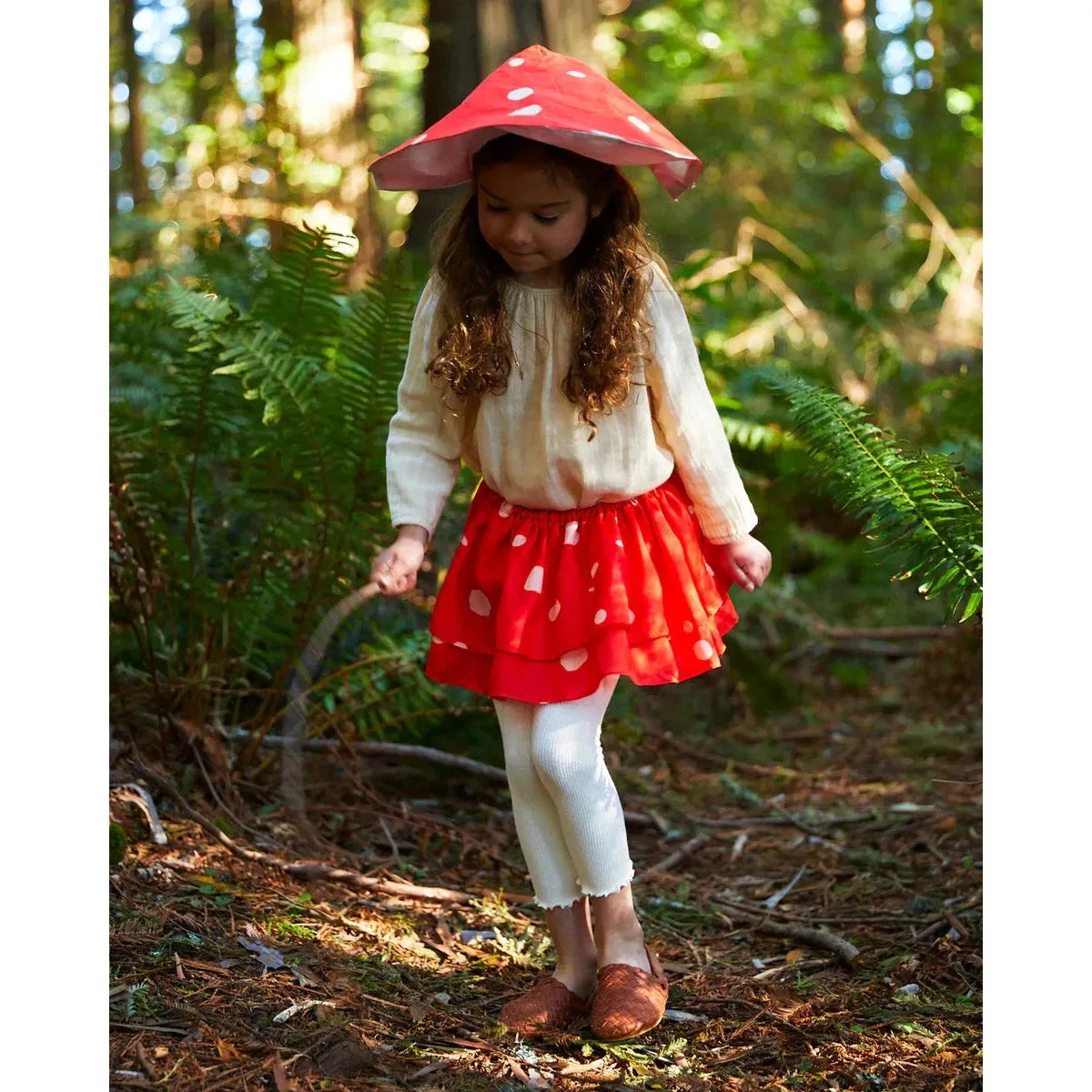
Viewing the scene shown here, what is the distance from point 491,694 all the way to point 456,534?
5.14 feet

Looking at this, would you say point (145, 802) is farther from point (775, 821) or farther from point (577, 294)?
point (775, 821)

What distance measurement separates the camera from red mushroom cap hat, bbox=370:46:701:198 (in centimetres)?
193

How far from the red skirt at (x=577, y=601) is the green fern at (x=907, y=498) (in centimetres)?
38

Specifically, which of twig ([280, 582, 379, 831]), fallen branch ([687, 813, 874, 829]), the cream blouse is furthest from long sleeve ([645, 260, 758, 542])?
fallen branch ([687, 813, 874, 829])

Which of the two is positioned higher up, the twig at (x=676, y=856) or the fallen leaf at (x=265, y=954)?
the fallen leaf at (x=265, y=954)

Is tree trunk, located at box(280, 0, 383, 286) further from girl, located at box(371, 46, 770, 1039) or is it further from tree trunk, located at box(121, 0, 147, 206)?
girl, located at box(371, 46, 770, 1039)

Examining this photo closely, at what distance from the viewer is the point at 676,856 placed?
3.11m

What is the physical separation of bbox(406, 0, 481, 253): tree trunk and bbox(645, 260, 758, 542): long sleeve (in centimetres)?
227

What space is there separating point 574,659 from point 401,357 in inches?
43.9

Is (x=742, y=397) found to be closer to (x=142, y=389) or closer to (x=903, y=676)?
(x=903, y=676)

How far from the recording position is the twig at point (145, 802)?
2613mm

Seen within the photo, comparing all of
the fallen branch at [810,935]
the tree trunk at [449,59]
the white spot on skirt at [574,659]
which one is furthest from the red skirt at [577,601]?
the tree trunk at [449,59]

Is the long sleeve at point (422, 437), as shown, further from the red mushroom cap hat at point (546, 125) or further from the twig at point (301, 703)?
the twig at point (301, 703)
